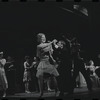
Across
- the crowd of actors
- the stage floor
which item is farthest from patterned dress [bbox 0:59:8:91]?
the stage floor

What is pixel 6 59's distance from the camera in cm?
1424

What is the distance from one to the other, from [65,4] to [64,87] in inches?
90.3

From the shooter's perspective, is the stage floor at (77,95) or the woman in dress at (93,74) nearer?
the stage floor at (77,95)

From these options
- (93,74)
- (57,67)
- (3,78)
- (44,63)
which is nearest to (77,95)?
(93,74)

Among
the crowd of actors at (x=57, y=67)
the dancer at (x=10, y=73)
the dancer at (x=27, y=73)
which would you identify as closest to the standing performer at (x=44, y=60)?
A: the crowd of actors at (x=57, y=67)

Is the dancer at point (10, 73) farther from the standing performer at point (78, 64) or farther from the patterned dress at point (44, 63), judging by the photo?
the standing performer at point (78, 64)

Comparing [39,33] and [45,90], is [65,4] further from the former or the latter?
[45,90]

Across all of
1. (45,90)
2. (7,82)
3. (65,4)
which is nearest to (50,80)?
(45,90)

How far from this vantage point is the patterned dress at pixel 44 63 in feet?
46.4

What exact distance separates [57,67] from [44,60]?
41cm

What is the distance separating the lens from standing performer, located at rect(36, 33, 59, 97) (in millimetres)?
14133

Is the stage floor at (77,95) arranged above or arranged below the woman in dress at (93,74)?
below

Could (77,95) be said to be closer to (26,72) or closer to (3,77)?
(26,72)

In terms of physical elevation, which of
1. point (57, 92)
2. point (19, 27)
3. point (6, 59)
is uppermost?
point (19, 27)
